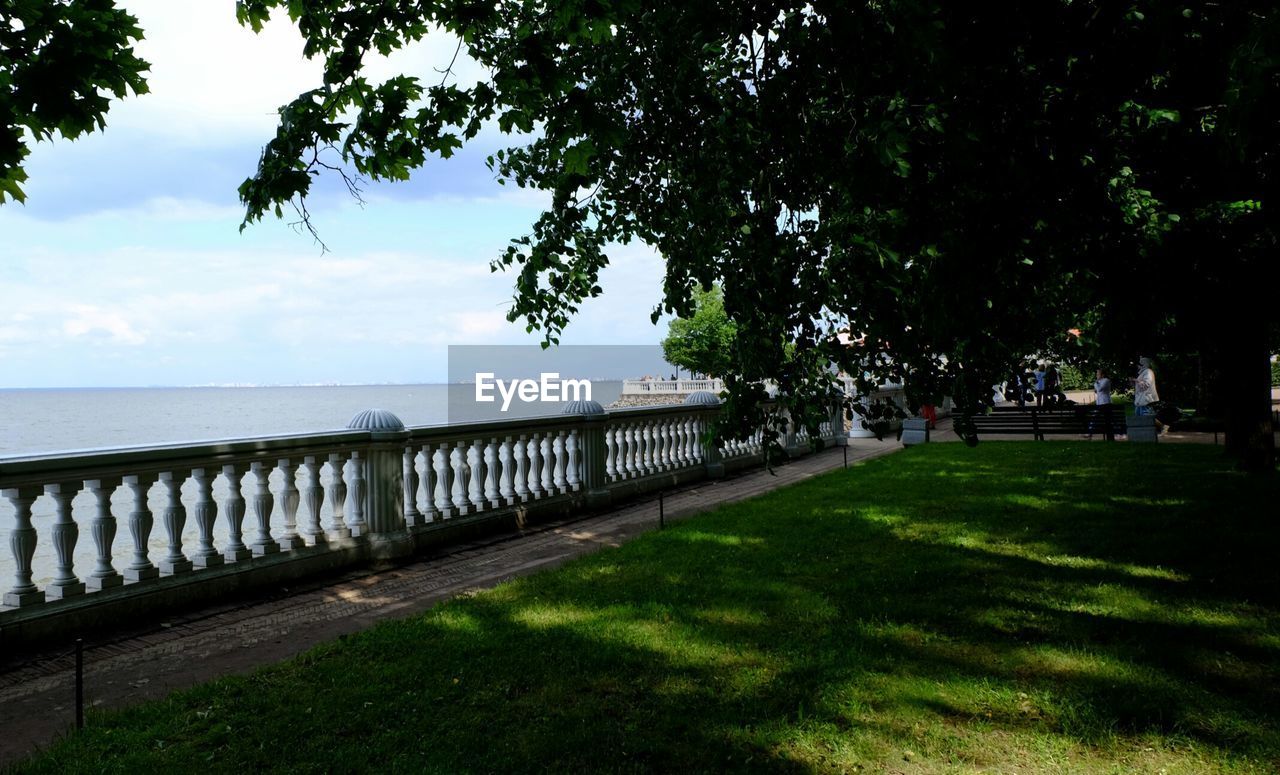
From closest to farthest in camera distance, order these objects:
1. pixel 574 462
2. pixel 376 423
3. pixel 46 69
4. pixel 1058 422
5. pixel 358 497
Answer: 1. pixel 46 69
2. pixel 358 497
3. pixel 376 423
4. pixel 574 462
5. pixel 1058 422

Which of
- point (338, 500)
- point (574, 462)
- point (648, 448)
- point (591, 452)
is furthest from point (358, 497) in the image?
point (648, 448)

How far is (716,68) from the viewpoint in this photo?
579 centimetres

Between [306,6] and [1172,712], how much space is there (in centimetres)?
702

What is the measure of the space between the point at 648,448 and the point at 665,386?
5780cm

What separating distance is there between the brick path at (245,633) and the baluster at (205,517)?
0.47m

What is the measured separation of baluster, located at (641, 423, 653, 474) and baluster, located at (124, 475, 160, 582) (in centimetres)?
767

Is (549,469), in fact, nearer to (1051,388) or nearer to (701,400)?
(701,400)

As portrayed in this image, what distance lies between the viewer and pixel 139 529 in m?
6.07

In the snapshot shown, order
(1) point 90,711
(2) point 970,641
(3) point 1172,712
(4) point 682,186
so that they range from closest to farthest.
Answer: (3) point 1172,712 < (1) point 90,711 < (2) point 970,641 < (4) point 682,186

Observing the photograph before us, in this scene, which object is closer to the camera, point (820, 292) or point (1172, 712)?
point (1172, 712)

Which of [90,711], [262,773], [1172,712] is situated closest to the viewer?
[262,773]

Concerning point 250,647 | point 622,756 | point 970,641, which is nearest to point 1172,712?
point 970,641

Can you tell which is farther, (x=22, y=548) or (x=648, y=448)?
(x=648, y=448)

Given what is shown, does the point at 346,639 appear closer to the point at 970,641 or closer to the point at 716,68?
the point at 970,641
